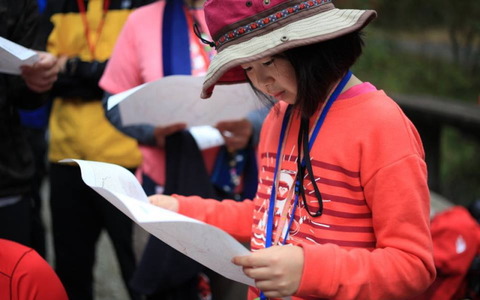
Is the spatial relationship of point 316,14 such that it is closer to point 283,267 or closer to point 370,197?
point 370,197

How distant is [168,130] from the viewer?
222 cm

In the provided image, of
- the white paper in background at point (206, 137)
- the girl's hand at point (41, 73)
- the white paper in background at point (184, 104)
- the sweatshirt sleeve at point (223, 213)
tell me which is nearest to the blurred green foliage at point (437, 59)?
the white paper in background at point (206, 137)

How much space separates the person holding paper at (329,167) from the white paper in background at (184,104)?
0.42m

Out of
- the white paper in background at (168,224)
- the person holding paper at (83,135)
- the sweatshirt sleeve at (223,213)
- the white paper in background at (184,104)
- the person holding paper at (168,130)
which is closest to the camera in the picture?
the white paper in background at (168,224)

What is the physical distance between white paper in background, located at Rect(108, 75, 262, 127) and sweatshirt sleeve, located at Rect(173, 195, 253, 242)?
40 cm

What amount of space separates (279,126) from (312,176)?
0.24 m

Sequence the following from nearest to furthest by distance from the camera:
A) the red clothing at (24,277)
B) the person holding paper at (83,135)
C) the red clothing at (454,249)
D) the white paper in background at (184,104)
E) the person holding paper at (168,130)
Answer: the red clothing at (24,277)
the white paper in background at (184,104)
the person holding paper at (168,130)
the red clothing at (454,249)
the person holding paper at (83,135)

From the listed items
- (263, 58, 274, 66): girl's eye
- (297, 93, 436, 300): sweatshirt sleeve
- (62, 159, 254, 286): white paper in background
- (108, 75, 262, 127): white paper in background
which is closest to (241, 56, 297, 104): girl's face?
(263, 58, 274, 66): girl's eye

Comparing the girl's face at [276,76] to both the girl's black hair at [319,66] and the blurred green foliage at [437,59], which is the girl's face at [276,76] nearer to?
the girl's black hair at [319,66]

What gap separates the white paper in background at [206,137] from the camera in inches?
89.8

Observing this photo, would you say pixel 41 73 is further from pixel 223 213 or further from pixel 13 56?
pixel 223 213

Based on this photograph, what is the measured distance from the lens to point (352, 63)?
55.8 inches

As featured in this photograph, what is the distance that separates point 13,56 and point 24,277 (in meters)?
0.56

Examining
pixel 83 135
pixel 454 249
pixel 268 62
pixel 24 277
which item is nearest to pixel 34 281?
pixel 24 277
